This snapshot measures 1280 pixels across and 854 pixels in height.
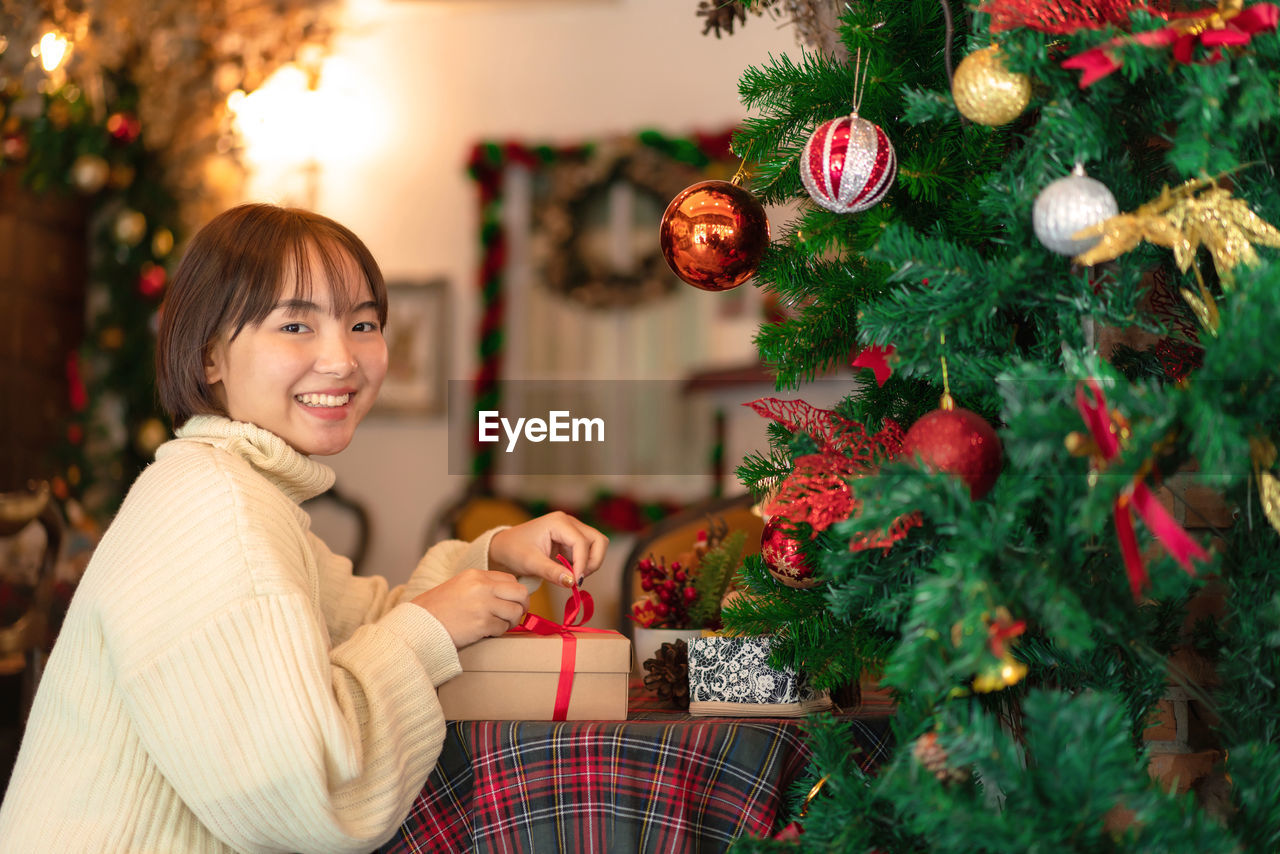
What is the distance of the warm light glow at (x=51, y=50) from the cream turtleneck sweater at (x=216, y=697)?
8.15 feet

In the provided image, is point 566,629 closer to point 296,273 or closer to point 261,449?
point 261,449

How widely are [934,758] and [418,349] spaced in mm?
3845

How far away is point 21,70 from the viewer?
3215 mm

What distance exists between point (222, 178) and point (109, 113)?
1.51ft

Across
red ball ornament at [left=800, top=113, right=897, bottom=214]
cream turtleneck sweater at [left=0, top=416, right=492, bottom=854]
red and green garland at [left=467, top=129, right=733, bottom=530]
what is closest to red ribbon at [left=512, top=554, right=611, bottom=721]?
cream turtleneck sweater at [left=0, top=416, right=492, bottom=854]

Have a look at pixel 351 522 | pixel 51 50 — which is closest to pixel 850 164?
pixel 51 50

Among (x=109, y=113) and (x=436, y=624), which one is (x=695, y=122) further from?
(x=436, y=624)

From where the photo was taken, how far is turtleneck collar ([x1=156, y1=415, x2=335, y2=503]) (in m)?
1.18

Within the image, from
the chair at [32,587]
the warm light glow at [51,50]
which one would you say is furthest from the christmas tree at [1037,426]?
the warm light glow at [51,50]

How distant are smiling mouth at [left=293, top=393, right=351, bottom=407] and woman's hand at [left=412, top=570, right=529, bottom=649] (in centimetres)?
26

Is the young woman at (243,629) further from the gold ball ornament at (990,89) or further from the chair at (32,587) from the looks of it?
the chair at (32,587)

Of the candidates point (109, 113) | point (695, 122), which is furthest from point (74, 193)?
point (695, 122)

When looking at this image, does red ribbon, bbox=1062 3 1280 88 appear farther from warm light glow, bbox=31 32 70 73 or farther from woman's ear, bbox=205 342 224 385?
warm light glow, bbox=31 32 70 73

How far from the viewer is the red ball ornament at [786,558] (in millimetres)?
1062
